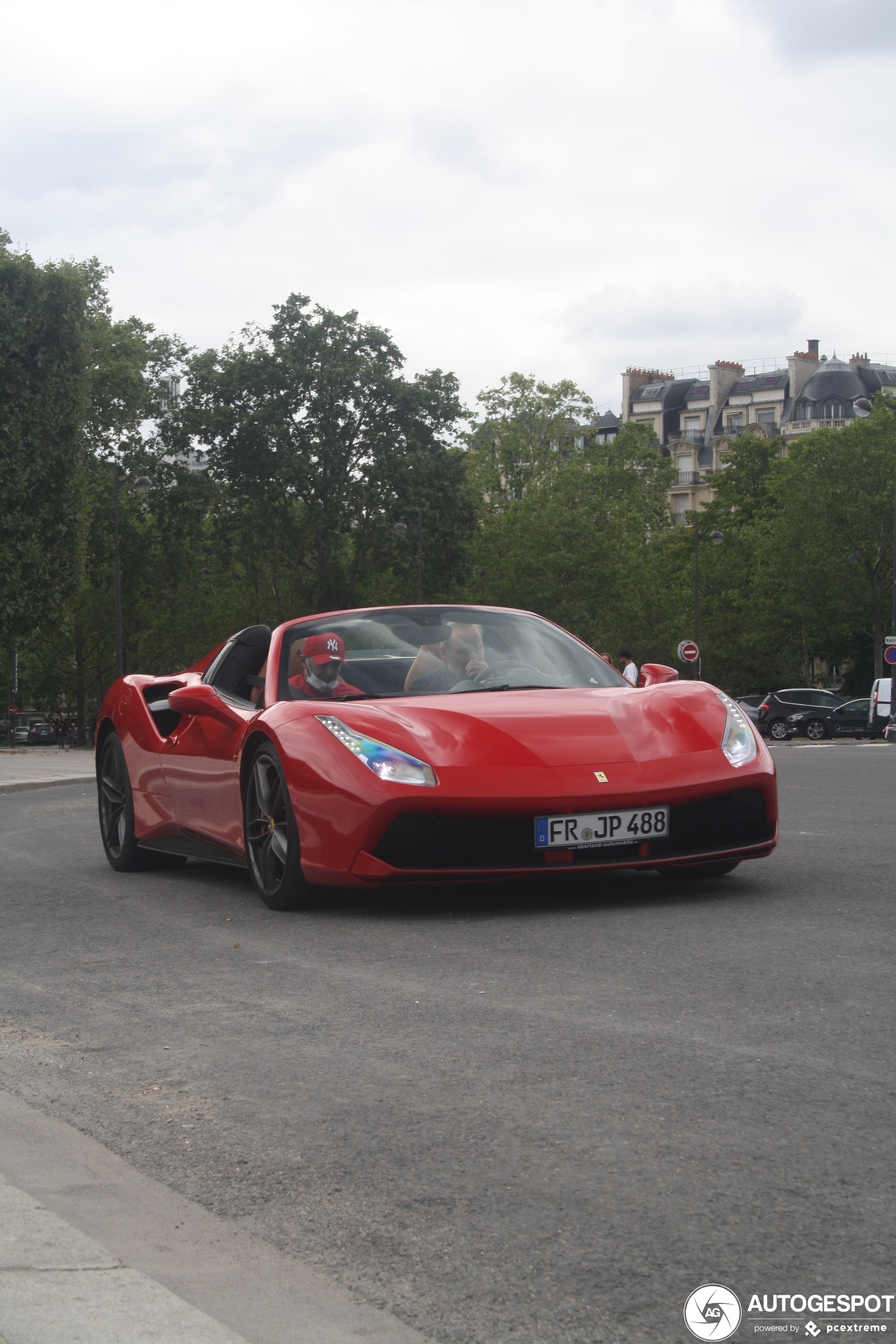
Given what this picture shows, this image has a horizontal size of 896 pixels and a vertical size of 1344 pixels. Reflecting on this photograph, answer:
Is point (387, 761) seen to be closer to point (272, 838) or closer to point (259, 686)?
point (272, 838)

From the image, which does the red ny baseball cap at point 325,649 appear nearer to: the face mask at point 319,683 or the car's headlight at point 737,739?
the face mask at point 319,683

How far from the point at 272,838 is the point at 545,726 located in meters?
1.26

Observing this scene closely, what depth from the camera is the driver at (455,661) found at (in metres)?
7.28

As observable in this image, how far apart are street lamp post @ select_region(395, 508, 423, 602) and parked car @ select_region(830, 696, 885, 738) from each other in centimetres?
1367

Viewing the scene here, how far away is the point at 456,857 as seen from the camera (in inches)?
245

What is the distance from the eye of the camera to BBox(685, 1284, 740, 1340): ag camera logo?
7.33ft

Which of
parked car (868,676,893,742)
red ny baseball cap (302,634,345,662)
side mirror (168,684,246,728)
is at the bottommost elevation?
parked car (868,676,893,742)

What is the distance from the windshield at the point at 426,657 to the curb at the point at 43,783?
13.8 metres

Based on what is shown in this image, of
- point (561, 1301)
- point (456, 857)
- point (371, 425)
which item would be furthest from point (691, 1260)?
point (371, 425)

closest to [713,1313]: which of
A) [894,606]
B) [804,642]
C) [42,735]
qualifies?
[894,606]

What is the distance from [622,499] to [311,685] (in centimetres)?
8094

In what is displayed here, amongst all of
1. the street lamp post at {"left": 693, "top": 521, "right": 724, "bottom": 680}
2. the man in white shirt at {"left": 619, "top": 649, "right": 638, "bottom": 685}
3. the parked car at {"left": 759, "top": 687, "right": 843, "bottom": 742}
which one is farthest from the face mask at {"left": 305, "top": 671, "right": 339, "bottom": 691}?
the street lamp post at {"left": 693, "top": 521, "right": 724, "bottom": 680}

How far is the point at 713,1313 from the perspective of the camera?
90.3 inches

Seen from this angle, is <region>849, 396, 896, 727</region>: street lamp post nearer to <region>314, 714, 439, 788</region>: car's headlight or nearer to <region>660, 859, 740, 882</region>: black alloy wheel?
<region>660, 859, 740, 882</region>: black alloy wheel
